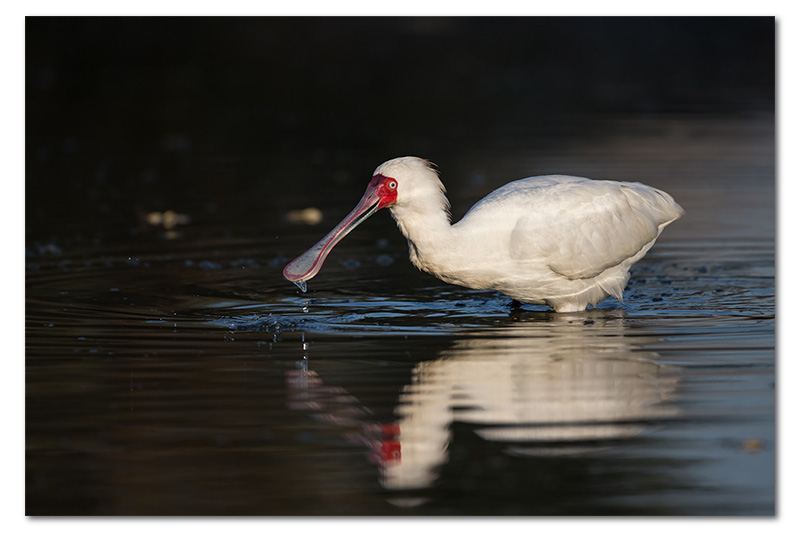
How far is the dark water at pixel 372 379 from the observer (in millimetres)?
6520

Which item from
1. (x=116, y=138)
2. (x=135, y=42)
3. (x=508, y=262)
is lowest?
(x=508, y=262)

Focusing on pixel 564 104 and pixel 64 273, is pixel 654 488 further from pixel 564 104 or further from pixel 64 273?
pixel 564 104

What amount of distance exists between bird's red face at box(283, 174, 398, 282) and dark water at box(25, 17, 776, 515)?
0.45m

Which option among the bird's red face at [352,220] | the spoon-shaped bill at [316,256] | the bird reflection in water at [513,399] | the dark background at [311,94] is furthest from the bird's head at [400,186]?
the dark background at [311,94]

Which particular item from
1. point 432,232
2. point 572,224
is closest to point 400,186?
point 432,232

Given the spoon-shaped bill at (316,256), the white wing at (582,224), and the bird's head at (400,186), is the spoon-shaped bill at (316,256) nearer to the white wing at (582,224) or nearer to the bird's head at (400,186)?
the bird's head at (400,186)

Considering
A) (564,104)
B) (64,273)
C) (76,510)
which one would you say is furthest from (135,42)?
(76,510)

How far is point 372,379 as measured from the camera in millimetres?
8453

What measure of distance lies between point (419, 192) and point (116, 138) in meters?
14.3

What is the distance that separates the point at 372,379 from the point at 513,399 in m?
1.05

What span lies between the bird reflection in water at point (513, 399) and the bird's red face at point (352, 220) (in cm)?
123

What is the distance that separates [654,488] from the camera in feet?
21.0

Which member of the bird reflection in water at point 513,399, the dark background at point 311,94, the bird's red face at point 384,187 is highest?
the dark background at point 311,94

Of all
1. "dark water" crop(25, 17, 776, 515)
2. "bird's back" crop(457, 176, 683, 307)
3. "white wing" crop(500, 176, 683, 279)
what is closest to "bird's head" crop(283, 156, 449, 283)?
"bird's back" crop(457, 176, 683, 307)
